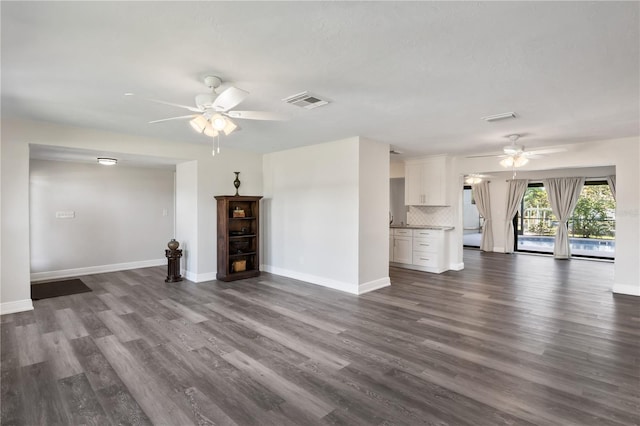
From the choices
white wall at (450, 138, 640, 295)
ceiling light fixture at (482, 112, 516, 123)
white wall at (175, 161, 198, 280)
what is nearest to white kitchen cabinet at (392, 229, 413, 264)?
white wall at (450, 138, 640, 295)

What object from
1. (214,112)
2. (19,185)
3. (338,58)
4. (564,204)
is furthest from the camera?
(564,204)

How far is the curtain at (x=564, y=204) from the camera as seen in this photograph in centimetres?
843

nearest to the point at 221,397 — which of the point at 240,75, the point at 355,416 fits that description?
the point at 355,416

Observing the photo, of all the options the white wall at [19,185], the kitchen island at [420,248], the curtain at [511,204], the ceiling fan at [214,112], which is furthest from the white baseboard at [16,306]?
the curtain at [511,204]

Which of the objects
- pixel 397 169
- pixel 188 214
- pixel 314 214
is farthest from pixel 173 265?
pixel 397 169

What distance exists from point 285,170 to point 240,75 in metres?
3.68

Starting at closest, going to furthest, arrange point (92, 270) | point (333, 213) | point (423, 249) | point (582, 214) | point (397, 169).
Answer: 1. point (333, 213)
2. point (92, 270)
3. point (423, 249)
4. point (397, 169)
5. point (582, 214)

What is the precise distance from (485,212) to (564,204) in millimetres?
2018

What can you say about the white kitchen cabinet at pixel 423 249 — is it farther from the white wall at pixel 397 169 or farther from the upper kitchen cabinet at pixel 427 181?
the white wall at pixel 397 169

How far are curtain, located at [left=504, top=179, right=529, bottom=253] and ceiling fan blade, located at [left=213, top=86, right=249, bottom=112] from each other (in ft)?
30.9

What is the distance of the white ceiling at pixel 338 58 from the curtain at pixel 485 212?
20.1 ft

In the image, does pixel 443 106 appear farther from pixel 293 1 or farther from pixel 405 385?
pixel 405 385

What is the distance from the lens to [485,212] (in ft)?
33.0

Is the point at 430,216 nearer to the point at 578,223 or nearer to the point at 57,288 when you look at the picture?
the point at 578,223
